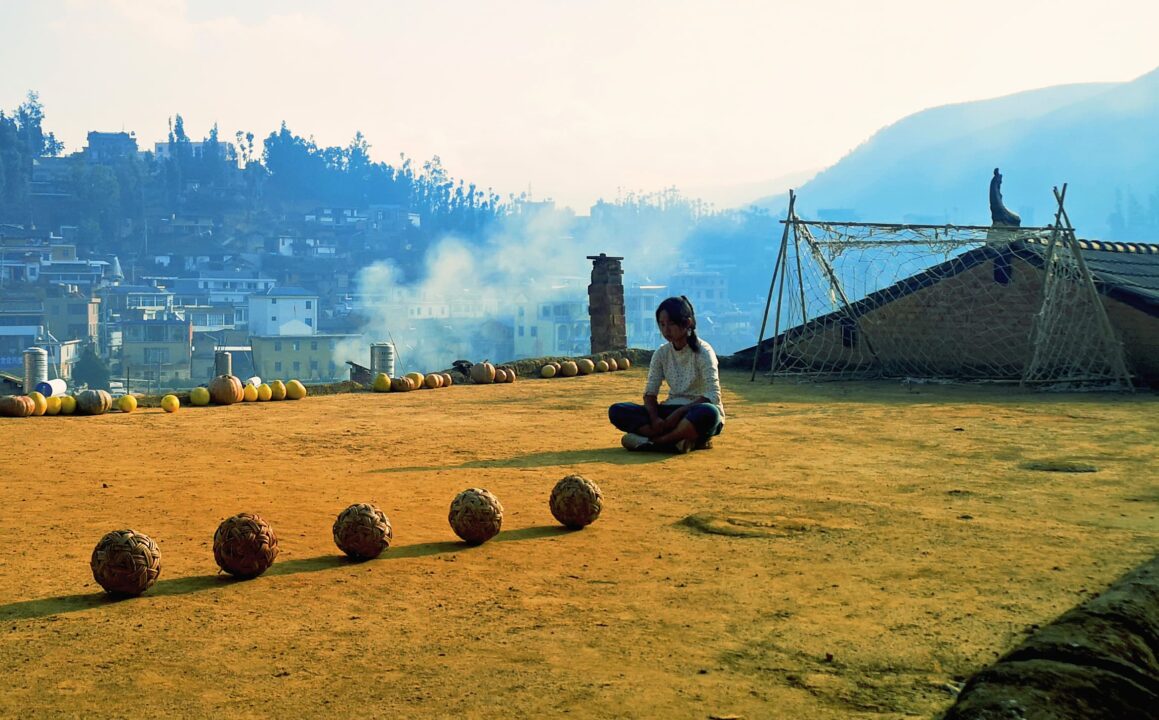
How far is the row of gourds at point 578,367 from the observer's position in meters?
18.1

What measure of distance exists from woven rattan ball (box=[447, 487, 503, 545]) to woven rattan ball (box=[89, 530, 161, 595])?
5.14 feet

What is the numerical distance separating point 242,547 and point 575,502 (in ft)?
6.10

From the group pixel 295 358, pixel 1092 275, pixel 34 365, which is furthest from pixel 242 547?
pixel 295 358

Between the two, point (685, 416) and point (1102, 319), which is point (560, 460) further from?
Result: point (1102, 319)

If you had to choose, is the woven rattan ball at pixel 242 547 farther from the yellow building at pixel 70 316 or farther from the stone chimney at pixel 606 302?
the yellow building at pixel 70 316

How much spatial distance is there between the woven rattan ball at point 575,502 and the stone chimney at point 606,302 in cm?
1482

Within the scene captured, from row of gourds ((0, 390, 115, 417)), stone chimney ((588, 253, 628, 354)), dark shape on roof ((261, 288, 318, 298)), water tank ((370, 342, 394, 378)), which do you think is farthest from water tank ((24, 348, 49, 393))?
dark shape on roof ((261, 288, 318, 298))

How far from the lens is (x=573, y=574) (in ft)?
16.6

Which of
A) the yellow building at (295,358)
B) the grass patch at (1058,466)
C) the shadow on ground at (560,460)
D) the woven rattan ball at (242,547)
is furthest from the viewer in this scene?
the yellow building at (295,358)

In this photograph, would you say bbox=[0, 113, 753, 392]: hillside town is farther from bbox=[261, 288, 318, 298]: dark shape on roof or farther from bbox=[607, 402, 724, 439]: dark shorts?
bbox=[607, 402, 724, 439]: dark shorts

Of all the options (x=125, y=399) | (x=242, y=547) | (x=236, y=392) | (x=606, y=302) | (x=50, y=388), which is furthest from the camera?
(x=606, y=302)

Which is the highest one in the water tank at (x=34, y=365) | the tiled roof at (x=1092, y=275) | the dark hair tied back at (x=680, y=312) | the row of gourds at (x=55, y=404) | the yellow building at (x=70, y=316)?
the yellow building at (x=70, y=316)

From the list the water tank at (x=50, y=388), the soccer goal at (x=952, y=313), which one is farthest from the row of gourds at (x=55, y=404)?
the soccer goal at (x=952, y=313)

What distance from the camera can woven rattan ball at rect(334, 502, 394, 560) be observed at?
534cm
